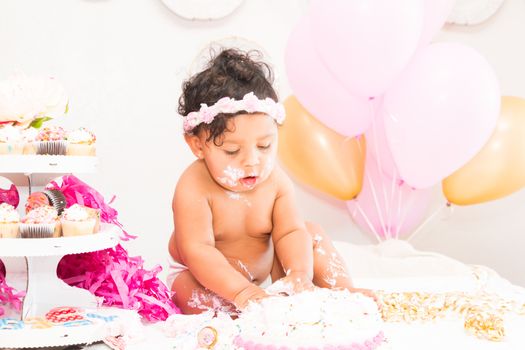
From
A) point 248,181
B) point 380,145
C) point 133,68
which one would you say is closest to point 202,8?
→ point 133,68

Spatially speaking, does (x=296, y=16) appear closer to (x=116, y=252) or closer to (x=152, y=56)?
(x=152, y=56)

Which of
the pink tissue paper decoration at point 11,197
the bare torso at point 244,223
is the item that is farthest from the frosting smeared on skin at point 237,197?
the pink tissue paper decoration at point 11,197

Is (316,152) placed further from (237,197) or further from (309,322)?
(309,322)

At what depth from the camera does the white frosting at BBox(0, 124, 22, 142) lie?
4.06 feet

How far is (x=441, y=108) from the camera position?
245cm

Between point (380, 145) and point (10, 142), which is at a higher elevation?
point (10, 142)

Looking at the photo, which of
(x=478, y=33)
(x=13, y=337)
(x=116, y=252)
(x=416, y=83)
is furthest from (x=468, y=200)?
(x=13, y=337)

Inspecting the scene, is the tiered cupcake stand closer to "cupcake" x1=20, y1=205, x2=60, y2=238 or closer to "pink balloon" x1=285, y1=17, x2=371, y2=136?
"cupcake" x1=20, y1=205, x2=60, y2=238

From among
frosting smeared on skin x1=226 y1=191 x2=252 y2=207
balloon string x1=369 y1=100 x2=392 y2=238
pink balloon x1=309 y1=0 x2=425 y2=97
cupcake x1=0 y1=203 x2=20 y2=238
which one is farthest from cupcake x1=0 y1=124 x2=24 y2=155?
balloon string x1=369 y1=100 x2=392 y2=238

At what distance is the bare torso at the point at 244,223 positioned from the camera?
5.16 feet

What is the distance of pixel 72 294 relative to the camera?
1.30 metres

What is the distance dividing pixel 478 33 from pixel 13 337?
8.94 feet

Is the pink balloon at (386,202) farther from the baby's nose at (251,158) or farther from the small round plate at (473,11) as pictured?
the baby's nose at (251,158)

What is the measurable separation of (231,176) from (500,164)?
4.87ft
